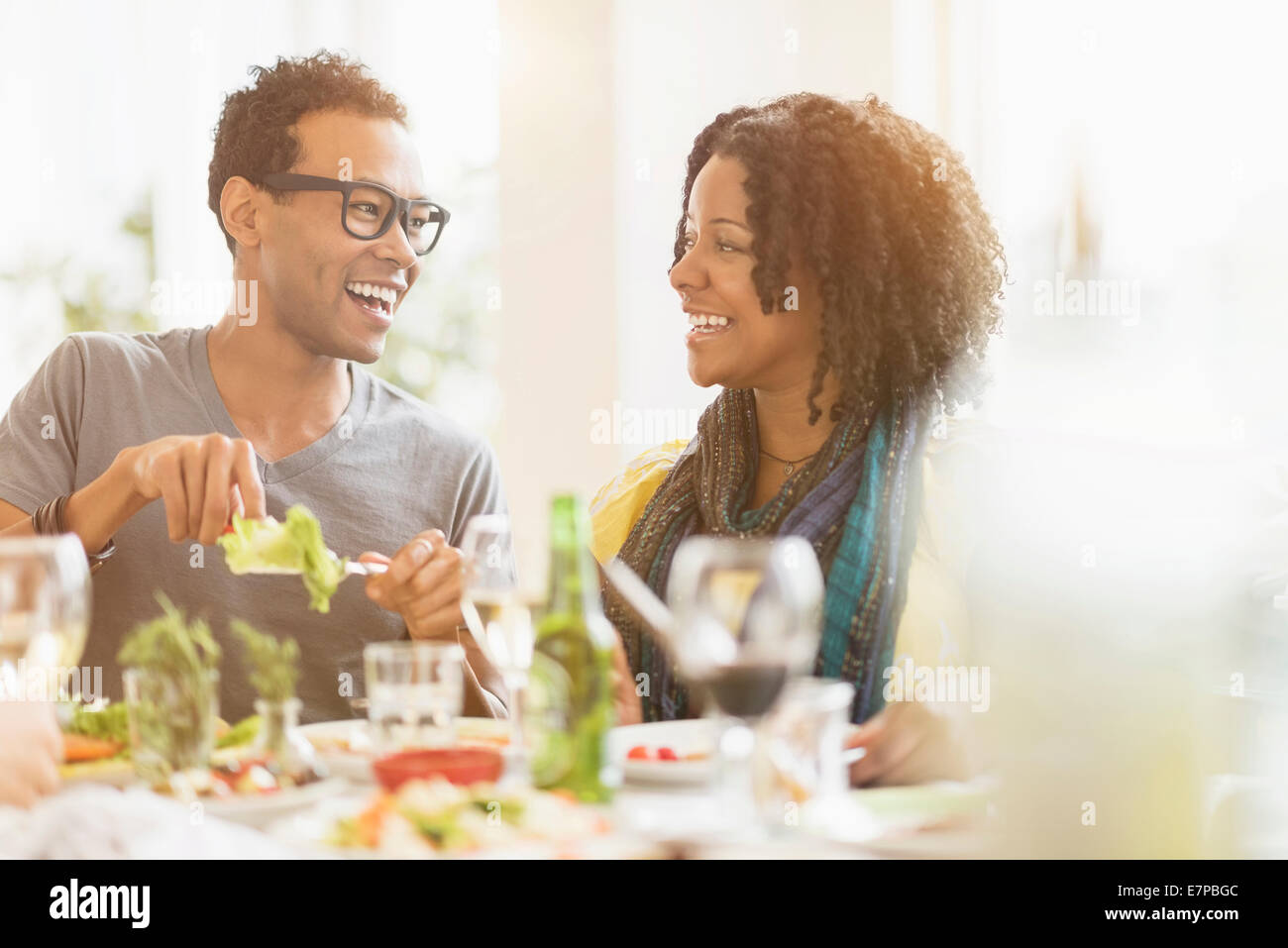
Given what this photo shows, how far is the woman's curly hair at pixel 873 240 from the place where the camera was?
228 cm

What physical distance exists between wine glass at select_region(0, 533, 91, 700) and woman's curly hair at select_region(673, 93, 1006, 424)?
1.43 m

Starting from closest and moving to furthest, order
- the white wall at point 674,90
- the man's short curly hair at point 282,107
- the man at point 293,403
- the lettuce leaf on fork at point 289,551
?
the lettuce leaf on fork at point 289,551, the man at point 293,403, the man's short curly hair at point 282,107, the white wall at point 674,90

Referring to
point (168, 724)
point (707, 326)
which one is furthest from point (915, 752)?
point (707, 326)

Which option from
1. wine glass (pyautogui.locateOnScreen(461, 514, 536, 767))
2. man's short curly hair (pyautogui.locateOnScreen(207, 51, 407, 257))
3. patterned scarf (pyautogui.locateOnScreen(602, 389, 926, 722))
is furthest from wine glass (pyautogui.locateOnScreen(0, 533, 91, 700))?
man's short curly hair (pyautogui.locateOnScreen(207, 51, 407, 257))

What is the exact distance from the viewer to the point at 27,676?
1104 mm

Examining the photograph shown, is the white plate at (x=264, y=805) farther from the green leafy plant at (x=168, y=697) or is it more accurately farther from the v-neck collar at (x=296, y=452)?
the v-neck collar at (x=296, y=452)

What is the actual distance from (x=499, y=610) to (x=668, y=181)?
2.43 meters

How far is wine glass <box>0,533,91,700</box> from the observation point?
1.09 metres

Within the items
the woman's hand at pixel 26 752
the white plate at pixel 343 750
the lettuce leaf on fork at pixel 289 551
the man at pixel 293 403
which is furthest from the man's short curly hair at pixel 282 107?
the woman's hand at pixel 26 752

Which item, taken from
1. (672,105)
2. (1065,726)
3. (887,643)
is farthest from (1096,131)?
(1065,726)

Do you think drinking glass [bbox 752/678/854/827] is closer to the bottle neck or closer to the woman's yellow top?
the bottle neck

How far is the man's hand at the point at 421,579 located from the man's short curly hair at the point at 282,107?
123 cm

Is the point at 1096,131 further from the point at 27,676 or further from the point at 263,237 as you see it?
the point at 27,676
